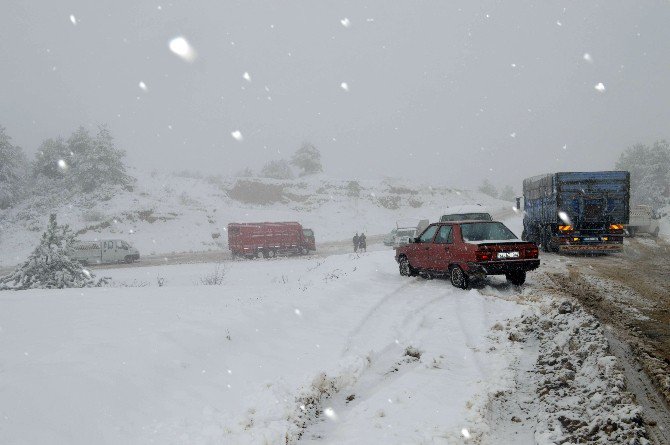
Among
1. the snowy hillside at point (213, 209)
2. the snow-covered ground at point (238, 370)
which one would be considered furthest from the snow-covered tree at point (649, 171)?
the snow-covered ground at point (238, 370)

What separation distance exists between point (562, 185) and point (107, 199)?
1950 inches

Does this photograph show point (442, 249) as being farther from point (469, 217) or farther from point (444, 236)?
point (469, 217)

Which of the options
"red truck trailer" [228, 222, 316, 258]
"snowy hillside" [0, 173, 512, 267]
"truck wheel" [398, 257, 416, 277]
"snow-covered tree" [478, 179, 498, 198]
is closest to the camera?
"truck wheel" [398, 257, 416, 277]

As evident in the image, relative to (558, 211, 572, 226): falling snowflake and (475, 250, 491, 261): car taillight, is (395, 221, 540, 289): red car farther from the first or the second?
(558, 211, 572, 226): falling snowflake

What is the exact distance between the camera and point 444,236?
41.1 ft

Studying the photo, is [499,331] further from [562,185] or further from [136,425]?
[562,185]

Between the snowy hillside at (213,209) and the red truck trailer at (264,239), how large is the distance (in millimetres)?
11436

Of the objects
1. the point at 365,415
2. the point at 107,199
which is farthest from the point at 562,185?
the point at 107,199

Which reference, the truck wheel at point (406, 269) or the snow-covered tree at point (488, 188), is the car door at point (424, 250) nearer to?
the truck wheel at point (406, 269)

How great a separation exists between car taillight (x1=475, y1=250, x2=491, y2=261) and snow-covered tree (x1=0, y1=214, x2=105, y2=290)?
37.5 feet

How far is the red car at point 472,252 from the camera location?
36.5 ft

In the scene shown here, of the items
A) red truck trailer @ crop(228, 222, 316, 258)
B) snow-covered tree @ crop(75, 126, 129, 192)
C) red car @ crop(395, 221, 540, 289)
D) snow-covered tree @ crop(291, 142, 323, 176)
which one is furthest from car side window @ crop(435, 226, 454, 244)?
snow-covered tree @ crop(291, 142, 323, 176)

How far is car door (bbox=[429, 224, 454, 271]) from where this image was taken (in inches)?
480

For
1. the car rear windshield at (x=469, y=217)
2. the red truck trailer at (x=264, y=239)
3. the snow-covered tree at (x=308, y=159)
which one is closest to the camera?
the car rear windshield at (x=469, y=217)
